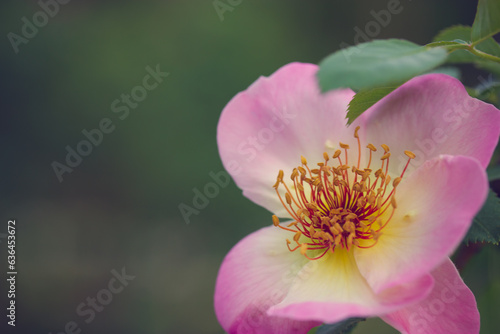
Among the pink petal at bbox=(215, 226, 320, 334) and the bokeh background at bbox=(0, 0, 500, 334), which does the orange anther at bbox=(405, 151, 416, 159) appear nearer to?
the pink petal at bbox=(215, 226, 320, 334)

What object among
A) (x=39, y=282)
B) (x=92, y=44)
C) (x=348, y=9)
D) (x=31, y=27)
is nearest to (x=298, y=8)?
(x=348, y=9)

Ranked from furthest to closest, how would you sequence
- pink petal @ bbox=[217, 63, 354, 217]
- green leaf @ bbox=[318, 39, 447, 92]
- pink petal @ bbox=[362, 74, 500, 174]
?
pink petal @ bbox=[217, 63, 354, 217] < pink petal @ bbox=[362, 74, 500, 174] < green leaf @ bbox=[318, 39, 447, 92]

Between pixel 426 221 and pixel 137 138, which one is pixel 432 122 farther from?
pixel 137 138

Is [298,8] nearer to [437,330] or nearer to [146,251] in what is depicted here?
[146,251]

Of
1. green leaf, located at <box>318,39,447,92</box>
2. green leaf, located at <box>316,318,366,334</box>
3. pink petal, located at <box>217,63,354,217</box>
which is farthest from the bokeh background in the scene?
green leaf, located at <box>318,39,447,92</box>

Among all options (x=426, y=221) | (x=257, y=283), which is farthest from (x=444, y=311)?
(x=257, y=283)

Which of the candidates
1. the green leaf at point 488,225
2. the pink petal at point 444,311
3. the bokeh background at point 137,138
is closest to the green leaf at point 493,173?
the green leaf at point 488,225
